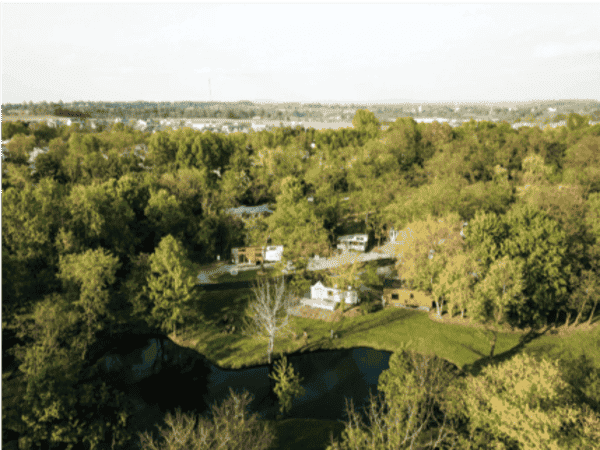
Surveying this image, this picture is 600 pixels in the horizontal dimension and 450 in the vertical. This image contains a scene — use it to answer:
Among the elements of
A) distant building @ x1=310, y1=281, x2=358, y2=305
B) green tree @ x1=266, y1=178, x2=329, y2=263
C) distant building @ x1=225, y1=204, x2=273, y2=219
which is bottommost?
distant building @ x1=310, y1=281, x2=358, y2=305

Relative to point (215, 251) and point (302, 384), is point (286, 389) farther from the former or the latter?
point (215, 251)

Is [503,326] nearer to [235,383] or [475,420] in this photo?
[475,420]

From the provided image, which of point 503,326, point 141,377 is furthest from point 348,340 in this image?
point 141,377

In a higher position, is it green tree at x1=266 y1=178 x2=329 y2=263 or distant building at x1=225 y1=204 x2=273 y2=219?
green tree at x1=266 y1=178 x2=329 y2=263

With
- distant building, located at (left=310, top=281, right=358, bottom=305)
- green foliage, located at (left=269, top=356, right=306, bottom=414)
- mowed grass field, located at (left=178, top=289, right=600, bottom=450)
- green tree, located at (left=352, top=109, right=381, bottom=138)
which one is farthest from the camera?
green tree, located at (left=352, top=109, right=381, bottom=138)

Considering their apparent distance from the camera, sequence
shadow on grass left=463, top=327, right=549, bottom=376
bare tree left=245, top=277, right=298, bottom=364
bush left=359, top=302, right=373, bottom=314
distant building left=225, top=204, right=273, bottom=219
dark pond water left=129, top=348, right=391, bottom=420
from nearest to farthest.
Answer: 1. dark pond water left=129, top=348, right=391, bottom=420
2. shadow on grass left=463, top=327, right=549, bottom=376
3. bare tree left=245, top=277, right=298, bottom=364
4. bush left=359, top=302, right=373, bottom=314
5. distant building left=225, top=204, right=273, bottom=219

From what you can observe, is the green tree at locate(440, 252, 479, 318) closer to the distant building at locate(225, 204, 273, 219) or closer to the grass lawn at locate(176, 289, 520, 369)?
the grass lawn at locate(176, 289, 520, 369)

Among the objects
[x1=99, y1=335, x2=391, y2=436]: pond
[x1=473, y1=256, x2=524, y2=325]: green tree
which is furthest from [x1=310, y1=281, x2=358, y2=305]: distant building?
[x1=473, y1=256, x2=524, y2=325]: green tree
